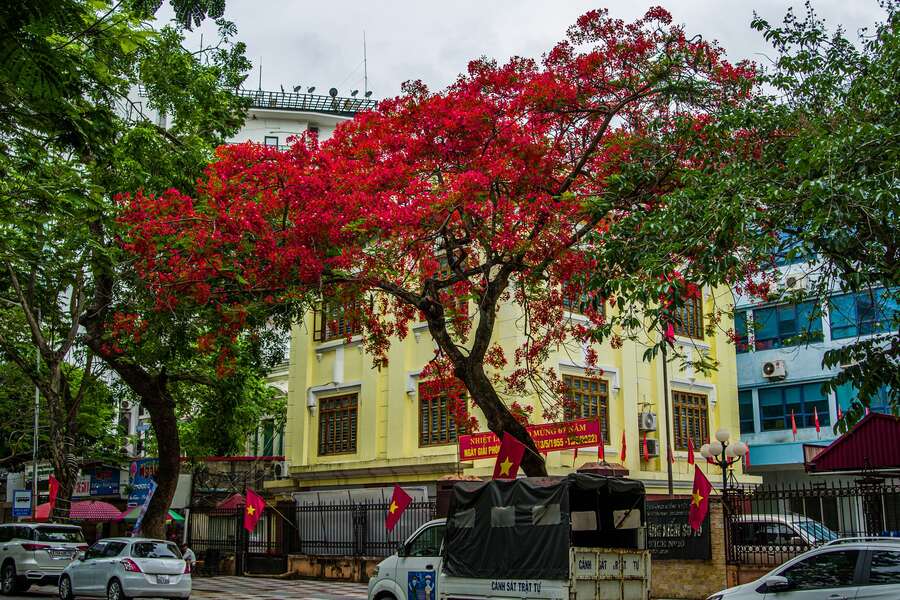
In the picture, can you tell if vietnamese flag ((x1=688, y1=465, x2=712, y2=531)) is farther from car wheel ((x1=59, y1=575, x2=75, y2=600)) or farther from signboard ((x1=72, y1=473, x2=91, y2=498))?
signboard ((x1=72, y1=473, x2=91, y2=498))

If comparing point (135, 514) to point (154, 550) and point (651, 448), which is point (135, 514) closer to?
point (154, 550)

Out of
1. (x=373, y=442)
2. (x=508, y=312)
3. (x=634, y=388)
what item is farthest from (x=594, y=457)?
(x=373, y=442)

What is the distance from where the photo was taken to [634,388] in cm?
2823

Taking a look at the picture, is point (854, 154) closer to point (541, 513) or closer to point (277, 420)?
point (541, 513)

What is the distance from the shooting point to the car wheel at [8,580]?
22344 millimetres

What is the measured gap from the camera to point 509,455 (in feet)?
51.2

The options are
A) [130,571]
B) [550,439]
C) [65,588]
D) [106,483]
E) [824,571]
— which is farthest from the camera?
[106,483]

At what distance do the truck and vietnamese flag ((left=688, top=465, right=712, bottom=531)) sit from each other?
3951 mm

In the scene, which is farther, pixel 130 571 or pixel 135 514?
pixel 135 514

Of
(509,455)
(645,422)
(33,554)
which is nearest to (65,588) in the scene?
(33,554)

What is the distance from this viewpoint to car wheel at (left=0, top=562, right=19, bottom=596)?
2234 centimetres

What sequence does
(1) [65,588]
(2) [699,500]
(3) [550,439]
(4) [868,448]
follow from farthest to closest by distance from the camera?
(3) [550,439] < (1) [65,588] < (2) [699,500] < (4) [868,448]

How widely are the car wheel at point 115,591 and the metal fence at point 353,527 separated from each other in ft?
22.3

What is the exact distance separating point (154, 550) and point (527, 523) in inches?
378
